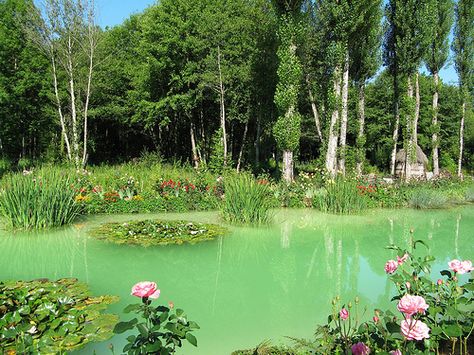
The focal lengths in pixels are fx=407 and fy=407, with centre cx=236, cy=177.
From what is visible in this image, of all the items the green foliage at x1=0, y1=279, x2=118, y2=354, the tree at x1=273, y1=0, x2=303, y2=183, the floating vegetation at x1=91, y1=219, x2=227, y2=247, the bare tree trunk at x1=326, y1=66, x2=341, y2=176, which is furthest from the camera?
the bare tree trunk at x1=326, y1=66, x2=341, y2=176

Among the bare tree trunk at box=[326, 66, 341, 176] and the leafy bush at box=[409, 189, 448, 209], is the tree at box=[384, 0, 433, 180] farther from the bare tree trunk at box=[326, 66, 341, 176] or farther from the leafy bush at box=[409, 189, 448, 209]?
the leafy bush at box=[409, 189, 448, 209]

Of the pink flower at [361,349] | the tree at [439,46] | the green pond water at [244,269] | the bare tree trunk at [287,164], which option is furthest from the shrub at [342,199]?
the tree at [439,46]

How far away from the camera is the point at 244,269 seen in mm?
5602

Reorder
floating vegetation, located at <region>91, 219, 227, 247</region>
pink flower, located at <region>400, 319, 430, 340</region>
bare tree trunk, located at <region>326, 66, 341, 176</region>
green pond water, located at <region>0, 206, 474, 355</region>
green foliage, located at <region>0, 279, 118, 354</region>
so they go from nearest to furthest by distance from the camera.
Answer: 1. pink flower, located at <region>400, 319, 430, 340</region>
2. green foliage, located at <region>0, 279, 118, 354</region>
3. green pond water, located at <region>0, 206, 474, 355</region>
4. floating vegetation, located at <region>91, 219, 227, 247</region>
5. bare tree trunk, located at <region>326, 66, 341, 176</region>

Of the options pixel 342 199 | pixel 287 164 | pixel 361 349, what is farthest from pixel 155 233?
pixel 287 164

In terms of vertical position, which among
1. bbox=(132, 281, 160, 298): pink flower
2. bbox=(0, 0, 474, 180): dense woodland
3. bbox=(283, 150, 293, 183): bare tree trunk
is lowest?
bbox=(132, 281, 160, 298): pink flower

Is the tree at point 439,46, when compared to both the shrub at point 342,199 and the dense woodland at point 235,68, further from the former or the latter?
the shrub at point 342,199

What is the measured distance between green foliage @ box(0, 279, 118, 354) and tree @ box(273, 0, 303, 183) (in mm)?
10854

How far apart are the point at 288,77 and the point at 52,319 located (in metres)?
12.5

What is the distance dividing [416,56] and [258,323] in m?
17.1

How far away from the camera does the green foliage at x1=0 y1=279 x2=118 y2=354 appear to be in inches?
115

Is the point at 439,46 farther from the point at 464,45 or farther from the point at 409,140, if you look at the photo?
the point at 409,140

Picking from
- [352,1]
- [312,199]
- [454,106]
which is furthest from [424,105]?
[312,199]

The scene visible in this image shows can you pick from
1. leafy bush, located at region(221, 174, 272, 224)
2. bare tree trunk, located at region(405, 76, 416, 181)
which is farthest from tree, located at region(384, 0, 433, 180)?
leafy bush, located at region(221, 174, 272, 224)
